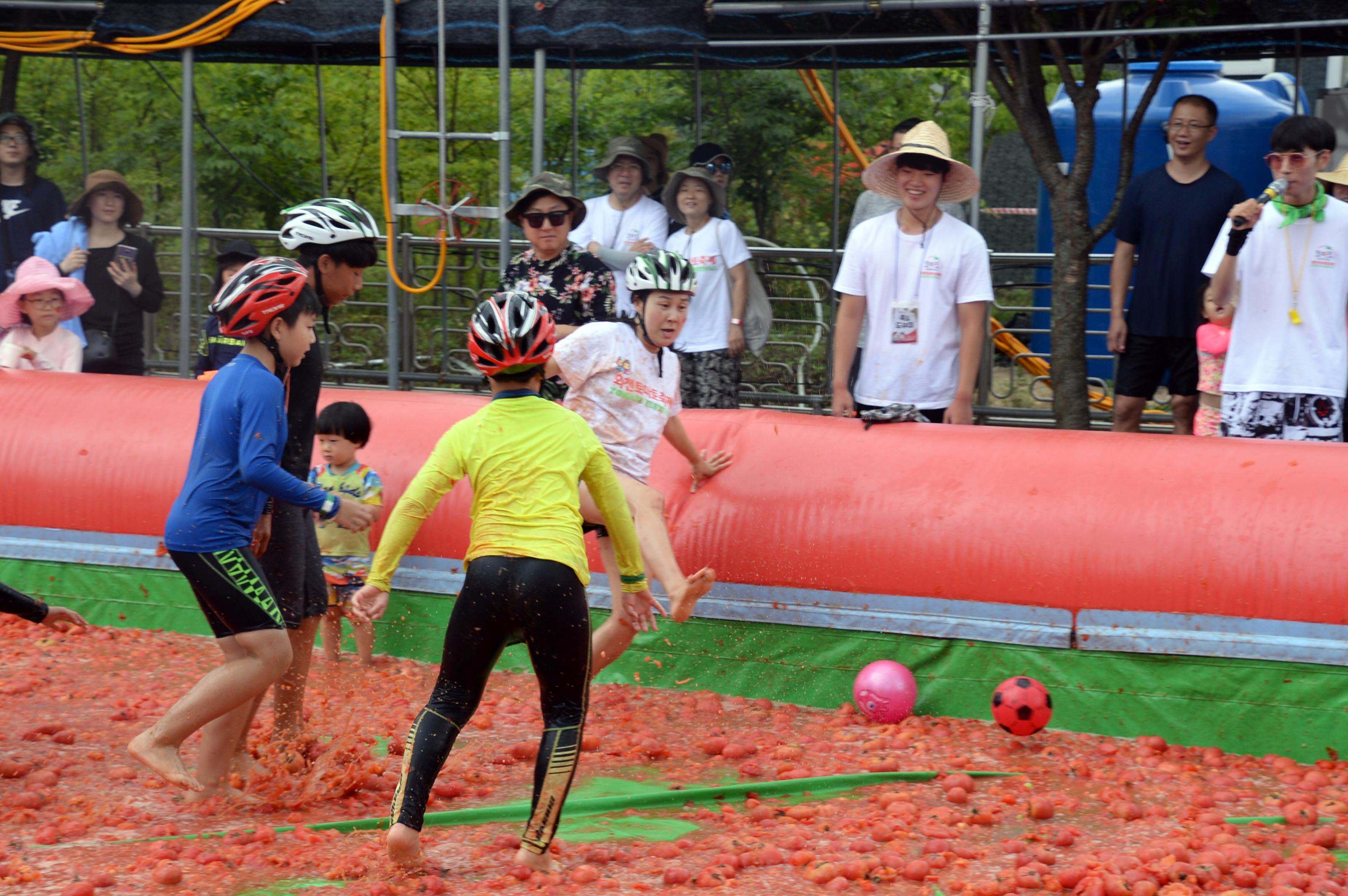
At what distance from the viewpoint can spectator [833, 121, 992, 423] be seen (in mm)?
6656

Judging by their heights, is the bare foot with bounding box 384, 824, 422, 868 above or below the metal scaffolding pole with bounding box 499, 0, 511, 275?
below

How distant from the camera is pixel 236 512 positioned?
474cm

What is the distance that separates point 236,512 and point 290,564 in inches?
19.8

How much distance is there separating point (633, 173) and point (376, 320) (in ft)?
20.4

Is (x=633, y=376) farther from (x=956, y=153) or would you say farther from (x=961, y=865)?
(x=956, y=153)

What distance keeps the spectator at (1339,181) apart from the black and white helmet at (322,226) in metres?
4.74

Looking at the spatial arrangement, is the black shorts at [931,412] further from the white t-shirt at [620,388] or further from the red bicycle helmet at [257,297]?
the red bicycle helmet at [257,297]

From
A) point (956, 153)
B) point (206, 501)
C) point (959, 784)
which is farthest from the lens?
point (956, 153)

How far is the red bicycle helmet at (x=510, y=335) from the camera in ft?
14.2

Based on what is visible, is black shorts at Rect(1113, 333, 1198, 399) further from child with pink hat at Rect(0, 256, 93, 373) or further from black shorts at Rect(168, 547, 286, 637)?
child with pink hat at Rect(0, 256, 93, 373)

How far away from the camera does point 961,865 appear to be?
14.5ft

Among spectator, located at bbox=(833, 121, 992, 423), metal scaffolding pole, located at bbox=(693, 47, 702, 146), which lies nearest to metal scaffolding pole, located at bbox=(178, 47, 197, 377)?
metal scaffolding pole, located at bbox=(693, 47, 702, 146)

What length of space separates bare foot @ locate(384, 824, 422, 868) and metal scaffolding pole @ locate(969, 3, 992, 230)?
498 centimetres

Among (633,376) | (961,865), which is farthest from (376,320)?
(961,865)
